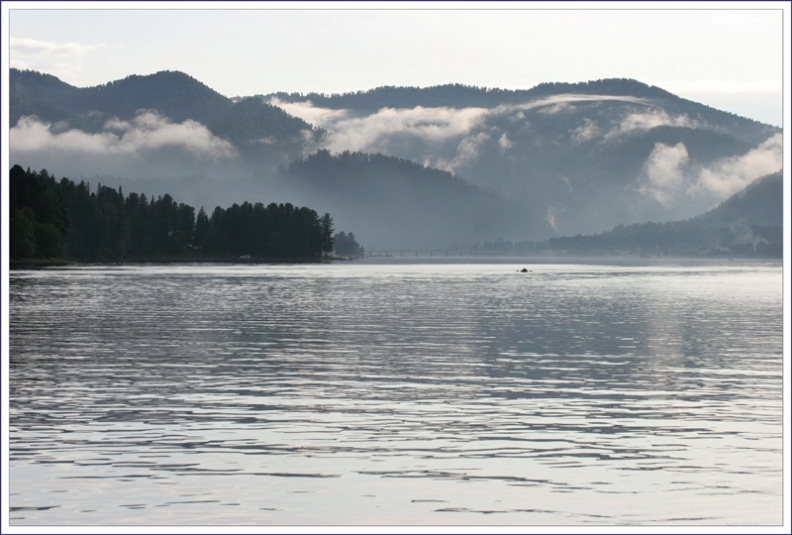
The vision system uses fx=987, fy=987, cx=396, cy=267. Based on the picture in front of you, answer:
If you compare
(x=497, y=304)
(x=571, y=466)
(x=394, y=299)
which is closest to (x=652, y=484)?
(x=571, y=466)

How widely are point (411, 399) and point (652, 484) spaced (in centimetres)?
1139

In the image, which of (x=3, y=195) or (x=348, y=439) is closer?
(x=348, y=439)

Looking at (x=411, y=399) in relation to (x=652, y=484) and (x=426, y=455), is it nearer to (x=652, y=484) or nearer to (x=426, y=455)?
(x=426, y=455)

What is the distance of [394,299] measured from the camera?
300 feet

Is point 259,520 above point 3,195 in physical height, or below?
below

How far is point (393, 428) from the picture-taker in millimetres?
25172

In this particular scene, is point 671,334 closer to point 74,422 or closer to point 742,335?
point 742,335

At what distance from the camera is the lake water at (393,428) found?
18188 millimetres

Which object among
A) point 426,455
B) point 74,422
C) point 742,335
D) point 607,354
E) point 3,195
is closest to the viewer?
point 426,455

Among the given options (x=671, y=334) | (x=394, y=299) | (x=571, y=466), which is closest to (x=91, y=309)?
(x=394, y=299)

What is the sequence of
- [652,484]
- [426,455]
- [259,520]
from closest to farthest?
[259,520] → [652,484] → [426,455]

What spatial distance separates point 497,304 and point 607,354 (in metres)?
40.5

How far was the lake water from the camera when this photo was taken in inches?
716

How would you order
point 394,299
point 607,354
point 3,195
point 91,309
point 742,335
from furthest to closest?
point 394,299 → point 91,309 → point 742,335 → point 607,354 → point 3,195
